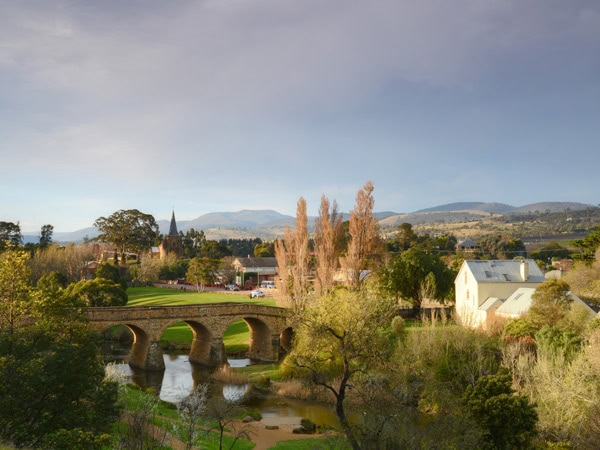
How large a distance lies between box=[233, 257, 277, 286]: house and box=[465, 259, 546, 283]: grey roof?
4924 cm

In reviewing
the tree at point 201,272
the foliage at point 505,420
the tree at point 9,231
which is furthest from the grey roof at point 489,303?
the tree at point 9,231

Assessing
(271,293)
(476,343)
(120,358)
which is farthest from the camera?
(271,293)

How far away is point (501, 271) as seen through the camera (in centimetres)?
4772

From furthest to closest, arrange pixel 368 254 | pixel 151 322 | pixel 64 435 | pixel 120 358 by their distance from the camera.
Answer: pixel 368 254 < pixel 120 358 < pixel 151 322 < pixel 64 435

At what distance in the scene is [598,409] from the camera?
2353cm

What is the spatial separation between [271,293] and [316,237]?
24.8 meters

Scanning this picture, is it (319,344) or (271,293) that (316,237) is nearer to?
(319,344)

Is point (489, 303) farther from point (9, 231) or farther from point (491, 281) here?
point (9, 231)

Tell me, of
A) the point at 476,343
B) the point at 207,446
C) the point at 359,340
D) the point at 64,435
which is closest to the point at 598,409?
the point at 476,343

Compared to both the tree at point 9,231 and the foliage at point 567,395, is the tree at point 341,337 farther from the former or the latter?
the tree at point 9,231

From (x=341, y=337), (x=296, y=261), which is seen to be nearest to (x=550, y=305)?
(x=341, y=337)

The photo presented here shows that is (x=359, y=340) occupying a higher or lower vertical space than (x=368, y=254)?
lower

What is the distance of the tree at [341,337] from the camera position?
34.1 m

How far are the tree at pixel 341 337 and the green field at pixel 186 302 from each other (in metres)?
12.9
